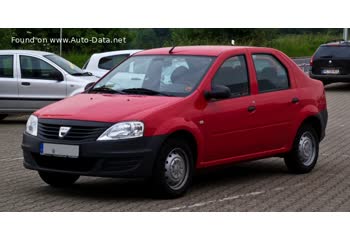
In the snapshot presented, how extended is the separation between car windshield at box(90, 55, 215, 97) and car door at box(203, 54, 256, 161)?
261 mm

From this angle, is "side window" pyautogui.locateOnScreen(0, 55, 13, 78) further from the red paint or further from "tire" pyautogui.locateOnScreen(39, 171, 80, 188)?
"tire" pyautogui.locateOnScreen(39, 171, 80, 188)

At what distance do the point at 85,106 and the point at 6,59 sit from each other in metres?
9.01

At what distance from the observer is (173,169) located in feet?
27.8

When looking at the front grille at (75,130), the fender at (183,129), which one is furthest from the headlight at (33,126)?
the fender at (183,129)

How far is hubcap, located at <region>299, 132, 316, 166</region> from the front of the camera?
10.4m

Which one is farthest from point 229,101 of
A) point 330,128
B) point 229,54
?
point 330,128

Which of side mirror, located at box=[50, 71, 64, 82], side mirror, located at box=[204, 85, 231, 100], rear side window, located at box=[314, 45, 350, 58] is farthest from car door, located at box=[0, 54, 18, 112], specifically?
rear side window, located at box=[314, 45, 350, 58]

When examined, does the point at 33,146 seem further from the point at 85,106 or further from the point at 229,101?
the point at 229,101

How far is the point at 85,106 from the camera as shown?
8.61m

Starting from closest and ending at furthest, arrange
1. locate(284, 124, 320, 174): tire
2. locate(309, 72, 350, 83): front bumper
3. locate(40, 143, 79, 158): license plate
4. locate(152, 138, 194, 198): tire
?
locate(40, 143, 79, 158): license plate, locate(152, 138, 194, 198): tire, locate(284, 124, 320, 174): tire, locate(309, 72, 350, 83): front bumper

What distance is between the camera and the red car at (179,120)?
8172 mm

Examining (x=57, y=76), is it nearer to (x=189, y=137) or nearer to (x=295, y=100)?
(x=295, y=100)

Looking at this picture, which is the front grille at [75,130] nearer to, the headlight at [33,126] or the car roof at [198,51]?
the headlight at [33,126]

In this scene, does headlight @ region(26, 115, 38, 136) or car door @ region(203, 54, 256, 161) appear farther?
car door @ region(203, 54, 256, 161)
